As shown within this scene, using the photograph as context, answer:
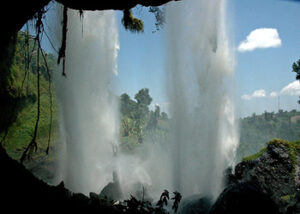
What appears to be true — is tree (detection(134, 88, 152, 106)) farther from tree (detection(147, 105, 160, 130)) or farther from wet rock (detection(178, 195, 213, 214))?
wet rock (detection(178, 195, 213, 214))

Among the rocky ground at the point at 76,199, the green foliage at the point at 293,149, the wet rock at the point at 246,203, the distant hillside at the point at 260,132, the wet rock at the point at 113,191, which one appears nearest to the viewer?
the rocky ground at the point at 76,199

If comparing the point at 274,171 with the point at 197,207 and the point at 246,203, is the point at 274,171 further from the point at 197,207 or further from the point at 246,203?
the point at 246,203

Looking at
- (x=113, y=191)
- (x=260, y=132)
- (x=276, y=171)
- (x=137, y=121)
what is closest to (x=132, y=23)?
(x=276, y=171)

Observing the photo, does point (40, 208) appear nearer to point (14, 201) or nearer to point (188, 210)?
point (14, 201)

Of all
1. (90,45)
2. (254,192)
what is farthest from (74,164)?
(254,192)

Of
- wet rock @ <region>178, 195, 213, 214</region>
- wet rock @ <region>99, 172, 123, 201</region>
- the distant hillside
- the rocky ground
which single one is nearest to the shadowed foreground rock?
wet rock @ <region>178, 195, 213, 214</region>

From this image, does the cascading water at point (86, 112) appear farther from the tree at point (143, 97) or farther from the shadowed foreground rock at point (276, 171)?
the tree at point (143, 97)

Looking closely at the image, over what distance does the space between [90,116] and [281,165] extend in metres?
13.3

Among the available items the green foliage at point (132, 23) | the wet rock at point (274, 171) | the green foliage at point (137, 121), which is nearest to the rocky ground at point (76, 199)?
the green foliage at point (132, 23)

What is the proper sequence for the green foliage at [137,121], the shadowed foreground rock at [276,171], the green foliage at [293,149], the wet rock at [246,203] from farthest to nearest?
the green foliage at [137,121] < the green foliage at [293,149] < the shadowed foreground rock at [276,171] < the wet rock at [246,203]

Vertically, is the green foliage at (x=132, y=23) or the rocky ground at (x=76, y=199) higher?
the green foliage at (x=132, y=23)

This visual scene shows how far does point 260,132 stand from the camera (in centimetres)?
6606

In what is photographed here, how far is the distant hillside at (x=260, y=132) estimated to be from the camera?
56.1 meters

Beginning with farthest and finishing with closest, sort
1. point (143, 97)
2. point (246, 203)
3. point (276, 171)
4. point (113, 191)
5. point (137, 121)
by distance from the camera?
point (143, 97), point (137, 121), point (113, 191), point (276, 171), point (246, 203)
